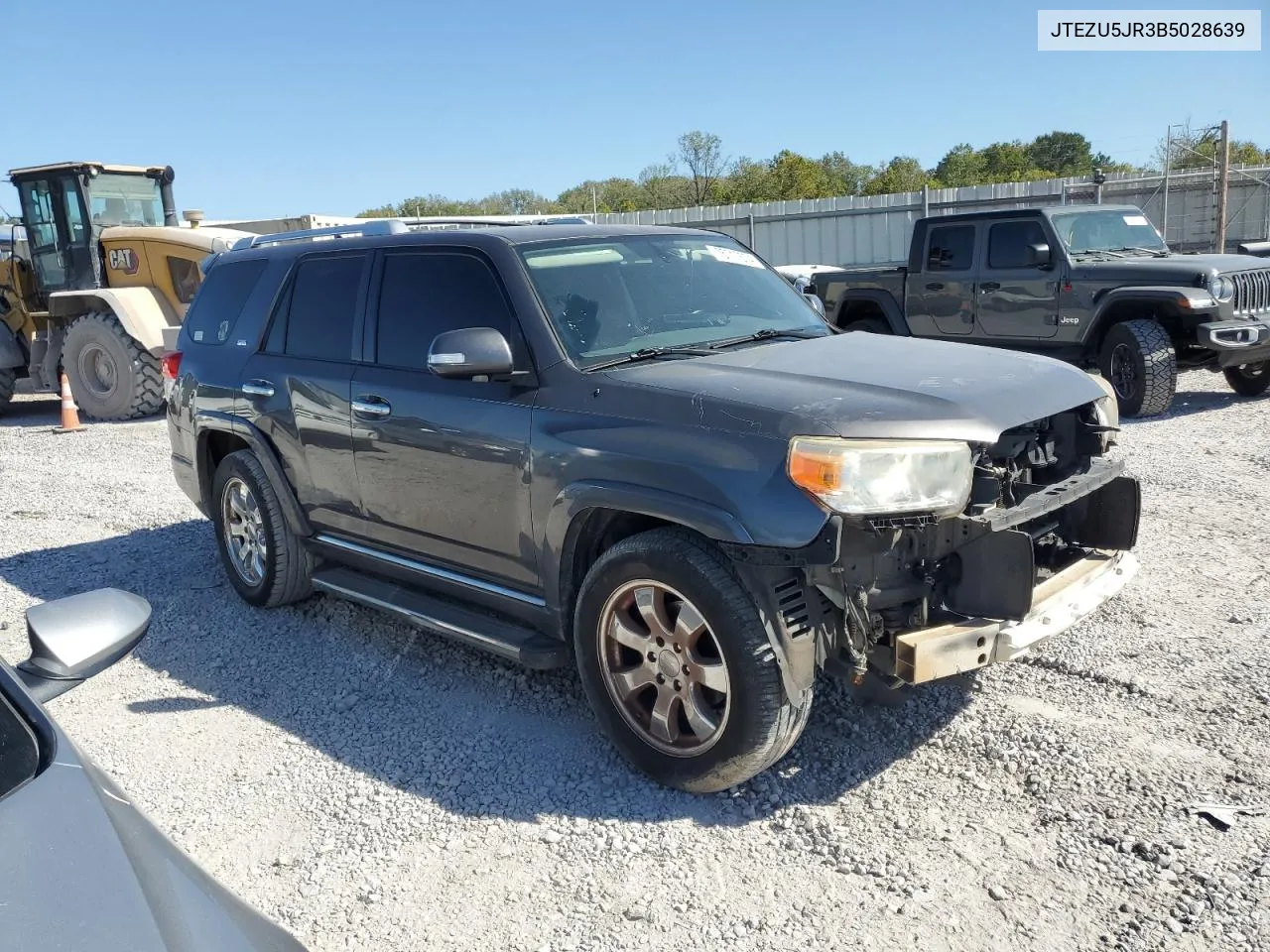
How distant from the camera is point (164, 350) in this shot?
39.4 ft

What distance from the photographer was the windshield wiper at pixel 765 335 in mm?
4145

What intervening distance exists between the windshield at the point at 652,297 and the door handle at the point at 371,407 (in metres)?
0.89

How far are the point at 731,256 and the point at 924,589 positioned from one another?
2.05 meters

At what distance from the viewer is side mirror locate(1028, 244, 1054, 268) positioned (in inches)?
396

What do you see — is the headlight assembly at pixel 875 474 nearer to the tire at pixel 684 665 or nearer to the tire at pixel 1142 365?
the tire at pixel 684 665

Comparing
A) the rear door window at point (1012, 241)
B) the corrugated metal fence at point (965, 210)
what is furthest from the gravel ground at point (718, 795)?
the corrugated metal fence at point (965, 210)

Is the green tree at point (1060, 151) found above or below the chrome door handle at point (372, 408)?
above

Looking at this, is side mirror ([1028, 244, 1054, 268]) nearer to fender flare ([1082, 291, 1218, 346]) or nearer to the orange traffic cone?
fender flare ([1082, 291, 1218, 346])

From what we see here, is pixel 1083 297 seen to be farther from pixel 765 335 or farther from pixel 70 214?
pixel 70 214

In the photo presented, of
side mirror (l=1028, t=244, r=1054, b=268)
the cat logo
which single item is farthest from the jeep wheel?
the cat logo

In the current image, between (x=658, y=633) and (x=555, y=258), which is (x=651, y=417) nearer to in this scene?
(x=658, y=633)

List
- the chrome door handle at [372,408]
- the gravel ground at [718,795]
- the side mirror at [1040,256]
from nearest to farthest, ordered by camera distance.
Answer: the gravel ground at [718,795] < the chrome door handle at [372,408] < the side mirror at [1040,256]

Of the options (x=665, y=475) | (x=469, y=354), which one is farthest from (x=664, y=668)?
(x=469, y=354)

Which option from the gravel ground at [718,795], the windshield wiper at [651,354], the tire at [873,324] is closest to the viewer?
the gravel ground at [718,795]
